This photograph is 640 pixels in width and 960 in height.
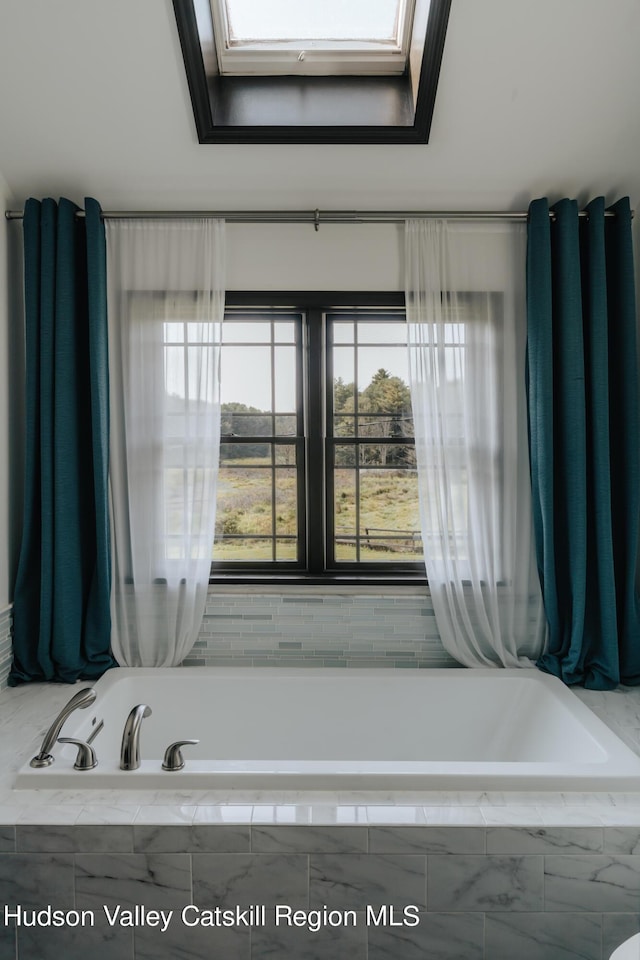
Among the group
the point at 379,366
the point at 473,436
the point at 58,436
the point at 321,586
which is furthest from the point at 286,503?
the point at 58,436

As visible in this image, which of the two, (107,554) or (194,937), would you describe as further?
(107,554)

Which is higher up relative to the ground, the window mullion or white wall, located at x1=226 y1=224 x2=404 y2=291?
white wall, located at x1=226 y1=224 x2=404 y2=291

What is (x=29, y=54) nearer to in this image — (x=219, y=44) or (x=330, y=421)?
(x=219, y=44)

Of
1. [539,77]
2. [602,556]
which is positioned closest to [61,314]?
[539,77]

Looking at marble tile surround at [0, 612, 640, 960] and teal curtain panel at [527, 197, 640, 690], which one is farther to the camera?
teal curtain panel at [527, 197, 640, 690]

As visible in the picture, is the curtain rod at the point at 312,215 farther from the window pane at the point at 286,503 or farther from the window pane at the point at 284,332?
the window pane at the point at 286,503

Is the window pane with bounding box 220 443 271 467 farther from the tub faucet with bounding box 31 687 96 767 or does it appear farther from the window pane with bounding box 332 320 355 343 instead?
the tub faucet with bounding box 31 687 96 767

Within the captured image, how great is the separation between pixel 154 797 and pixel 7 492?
1385 millimetres

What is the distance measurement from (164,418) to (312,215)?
0.98 metres

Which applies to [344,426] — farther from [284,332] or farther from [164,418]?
→ [164,418]

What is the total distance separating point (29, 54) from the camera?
1.99 metres

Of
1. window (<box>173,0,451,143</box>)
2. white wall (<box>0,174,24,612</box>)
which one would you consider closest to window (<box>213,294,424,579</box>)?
window (<box>173,0,451,143</box>)

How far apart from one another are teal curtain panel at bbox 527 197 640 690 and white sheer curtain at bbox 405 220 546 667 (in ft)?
0.28

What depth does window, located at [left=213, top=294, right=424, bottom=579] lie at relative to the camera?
2.64 metres
